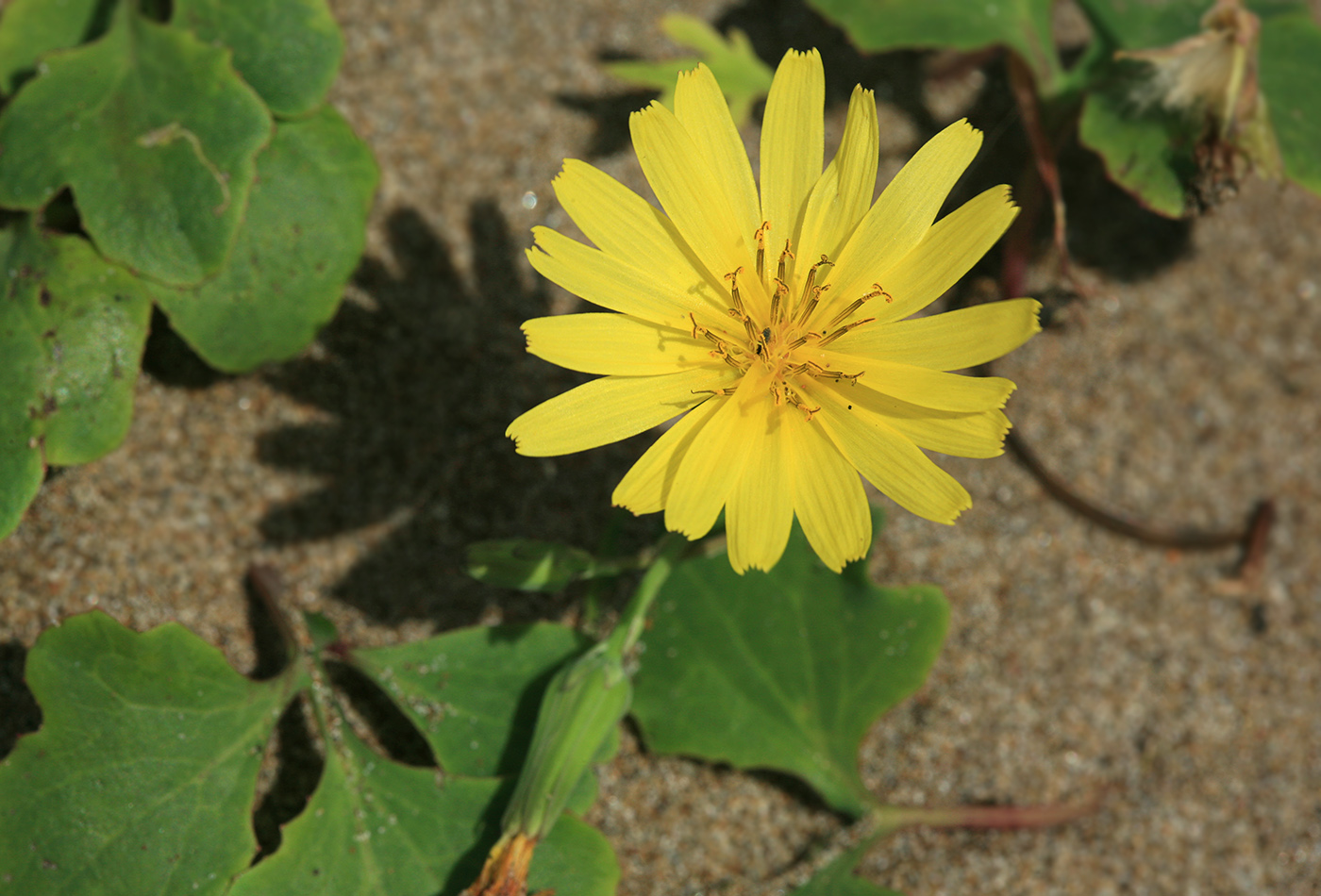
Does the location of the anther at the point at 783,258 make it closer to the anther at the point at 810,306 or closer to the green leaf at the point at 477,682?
the anther at the point at 810,306

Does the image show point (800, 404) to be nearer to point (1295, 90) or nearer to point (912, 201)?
point (912, 201)

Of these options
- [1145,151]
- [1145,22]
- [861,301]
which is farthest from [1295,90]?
[861,301]

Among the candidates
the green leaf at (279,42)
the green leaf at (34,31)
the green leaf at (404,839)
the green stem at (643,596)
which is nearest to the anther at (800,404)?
the green stem at (643,596)

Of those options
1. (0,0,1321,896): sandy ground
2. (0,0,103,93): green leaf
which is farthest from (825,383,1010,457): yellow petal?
(0,0,103,93): green leaf

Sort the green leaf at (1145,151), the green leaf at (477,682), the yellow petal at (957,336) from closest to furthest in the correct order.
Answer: the yellow petal at (957,336) → the green leaf at (477,682) → the green leaf at (1145,151)

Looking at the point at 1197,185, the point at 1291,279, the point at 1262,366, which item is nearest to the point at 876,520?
the point at 1197,185
